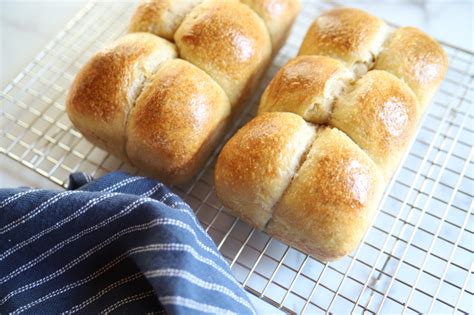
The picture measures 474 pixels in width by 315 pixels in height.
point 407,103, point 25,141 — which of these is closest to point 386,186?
point 407,103

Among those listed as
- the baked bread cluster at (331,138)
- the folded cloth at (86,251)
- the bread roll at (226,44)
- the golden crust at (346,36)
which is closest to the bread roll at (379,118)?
the baked bread cluster at (331,138)

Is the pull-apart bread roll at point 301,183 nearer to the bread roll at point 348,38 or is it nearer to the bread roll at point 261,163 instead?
the bread roll at point 261,163

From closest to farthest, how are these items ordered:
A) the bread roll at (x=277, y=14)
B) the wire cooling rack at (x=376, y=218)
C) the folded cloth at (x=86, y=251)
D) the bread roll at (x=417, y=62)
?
1. the folded cloth at (x=86, y=251)
2. the wire cooling rack at (x=376, y=218)
3. the bread roll at (x=417, y=62)
4. the bread roll at (x=277, y=14)

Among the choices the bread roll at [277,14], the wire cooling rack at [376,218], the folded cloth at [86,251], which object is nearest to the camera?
the folded cloth at [86,251]

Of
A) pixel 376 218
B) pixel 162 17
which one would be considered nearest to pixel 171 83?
pixel 162 17

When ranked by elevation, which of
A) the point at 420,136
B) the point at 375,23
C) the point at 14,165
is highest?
the point at 375,23

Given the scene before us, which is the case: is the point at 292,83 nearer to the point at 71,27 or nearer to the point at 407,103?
the point at 407,103

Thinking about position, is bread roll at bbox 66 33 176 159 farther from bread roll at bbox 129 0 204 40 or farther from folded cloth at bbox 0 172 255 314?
folded cloth at bbox 0 172 255 314
